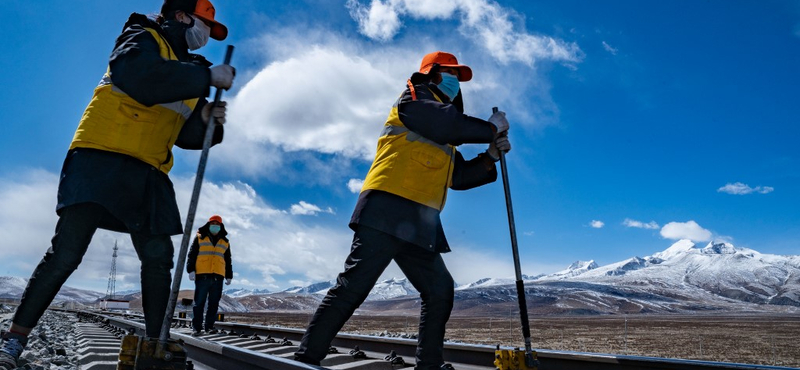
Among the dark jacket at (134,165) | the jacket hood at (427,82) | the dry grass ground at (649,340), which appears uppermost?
the jacket hood at (427,82)

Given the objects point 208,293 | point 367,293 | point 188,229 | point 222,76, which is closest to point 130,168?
point 188,229

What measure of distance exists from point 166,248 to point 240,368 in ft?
2.44

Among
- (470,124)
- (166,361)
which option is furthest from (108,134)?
(470,124)

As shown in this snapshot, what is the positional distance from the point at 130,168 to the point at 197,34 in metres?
0.89

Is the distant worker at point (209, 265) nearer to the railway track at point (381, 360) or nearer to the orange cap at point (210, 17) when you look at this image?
the railway track at point (381, 360)

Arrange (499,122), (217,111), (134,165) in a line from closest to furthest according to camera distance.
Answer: (134,165), (217,111), (499,122)

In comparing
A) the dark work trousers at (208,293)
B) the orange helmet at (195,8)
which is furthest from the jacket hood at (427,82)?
the dark work trousers at (208,293)

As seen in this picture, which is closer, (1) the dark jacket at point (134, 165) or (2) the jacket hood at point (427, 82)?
(1) the dark jacket at point (134, 165)

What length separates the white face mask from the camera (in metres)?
2.95

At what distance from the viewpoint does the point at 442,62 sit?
130 inches

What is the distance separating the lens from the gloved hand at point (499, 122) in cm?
309

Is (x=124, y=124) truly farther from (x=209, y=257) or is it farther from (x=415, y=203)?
(x=209, y=257)

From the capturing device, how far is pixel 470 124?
2885mm

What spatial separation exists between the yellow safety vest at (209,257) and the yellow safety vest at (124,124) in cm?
620
